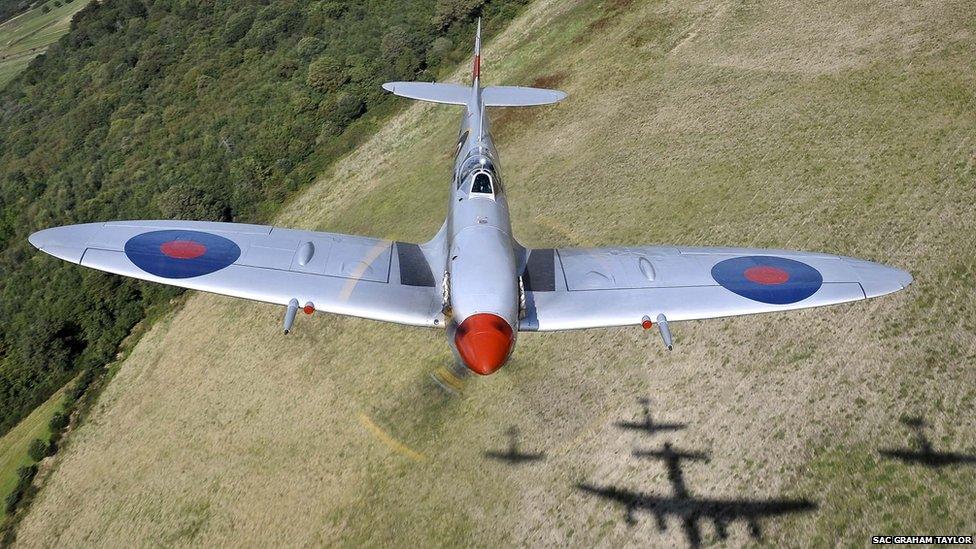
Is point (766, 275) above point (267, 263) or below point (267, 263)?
below

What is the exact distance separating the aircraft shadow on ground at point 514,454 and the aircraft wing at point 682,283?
4.05 metres

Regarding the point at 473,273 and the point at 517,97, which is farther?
the point at 517,97

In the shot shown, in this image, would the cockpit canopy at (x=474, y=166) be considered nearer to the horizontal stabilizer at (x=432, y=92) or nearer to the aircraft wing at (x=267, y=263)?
the aircraft wing at (x=267, y=263)

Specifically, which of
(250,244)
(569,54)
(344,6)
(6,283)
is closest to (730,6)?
(569,54)

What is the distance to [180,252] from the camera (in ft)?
43.0

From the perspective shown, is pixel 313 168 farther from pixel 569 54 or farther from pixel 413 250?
pixel 413 250

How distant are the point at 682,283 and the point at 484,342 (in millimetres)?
6022

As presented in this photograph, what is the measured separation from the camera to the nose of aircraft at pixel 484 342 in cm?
991

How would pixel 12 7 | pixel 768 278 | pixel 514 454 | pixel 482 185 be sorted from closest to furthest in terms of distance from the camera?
1. pixel 768 278
2. pixel 482 185
3. pixel 514 454
4. pixel 12 7

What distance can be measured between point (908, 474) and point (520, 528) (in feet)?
28.7

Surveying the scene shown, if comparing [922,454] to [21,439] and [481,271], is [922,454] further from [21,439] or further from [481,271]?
[21,439]

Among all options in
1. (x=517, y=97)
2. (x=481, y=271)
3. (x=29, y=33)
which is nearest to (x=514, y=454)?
(x=481, y=271)

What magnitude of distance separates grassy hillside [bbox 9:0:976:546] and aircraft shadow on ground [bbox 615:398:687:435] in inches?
8.5

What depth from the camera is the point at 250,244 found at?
13.8m
